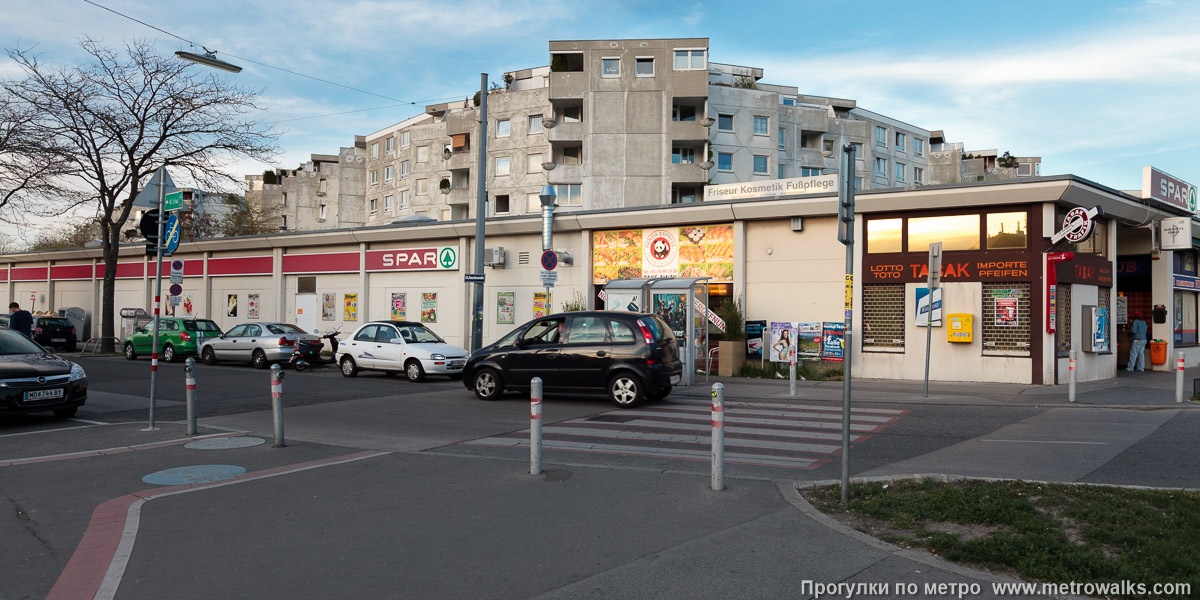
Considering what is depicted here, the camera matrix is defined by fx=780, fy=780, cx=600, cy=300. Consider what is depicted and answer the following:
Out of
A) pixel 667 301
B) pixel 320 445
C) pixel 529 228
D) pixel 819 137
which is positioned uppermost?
pixel 819 137

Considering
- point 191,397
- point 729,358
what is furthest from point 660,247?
point 191,397

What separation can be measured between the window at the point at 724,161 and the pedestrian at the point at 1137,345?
3115cm

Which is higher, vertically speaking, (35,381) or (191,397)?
(35,381)

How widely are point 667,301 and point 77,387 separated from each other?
40.2 feet

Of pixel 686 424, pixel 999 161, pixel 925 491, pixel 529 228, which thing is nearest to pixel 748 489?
pixel 925 491

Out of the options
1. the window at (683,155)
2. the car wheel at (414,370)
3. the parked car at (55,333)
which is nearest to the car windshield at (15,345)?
the car wheel at (414,370)

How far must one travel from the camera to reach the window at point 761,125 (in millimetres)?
53094

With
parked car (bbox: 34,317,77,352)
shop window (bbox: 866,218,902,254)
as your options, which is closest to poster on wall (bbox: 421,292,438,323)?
shop window (bbox: 866,218,902,254)

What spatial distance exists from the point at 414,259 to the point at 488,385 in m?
13.6

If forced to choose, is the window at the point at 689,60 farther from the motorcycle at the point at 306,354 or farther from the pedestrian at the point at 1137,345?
the motorcycle at the point at 306,354

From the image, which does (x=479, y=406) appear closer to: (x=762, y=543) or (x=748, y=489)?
(x=748, y=489)

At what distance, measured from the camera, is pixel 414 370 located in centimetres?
1962

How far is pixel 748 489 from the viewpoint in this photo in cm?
754

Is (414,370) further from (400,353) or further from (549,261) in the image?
(549,261)
